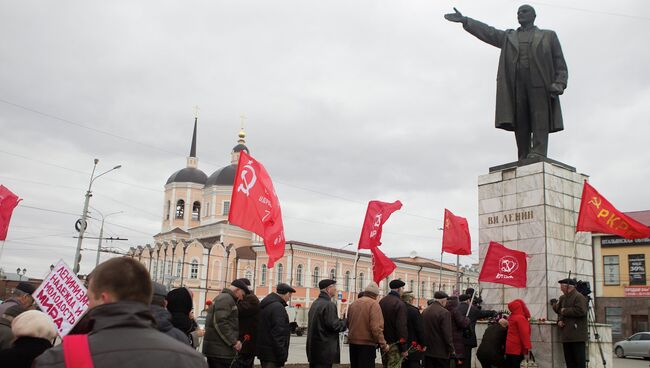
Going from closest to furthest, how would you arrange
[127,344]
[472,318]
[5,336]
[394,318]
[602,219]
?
[127,344], [5,336], [394,318], [602,219], [472,318]

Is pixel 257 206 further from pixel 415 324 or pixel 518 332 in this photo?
pixel 518 332

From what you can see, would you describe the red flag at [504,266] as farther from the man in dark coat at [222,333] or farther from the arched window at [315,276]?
the arched window at [315,276]

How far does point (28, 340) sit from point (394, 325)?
6.33 meters

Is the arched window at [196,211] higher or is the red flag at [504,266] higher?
the arched window at [196,211]

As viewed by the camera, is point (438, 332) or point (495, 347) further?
point (438, 332)

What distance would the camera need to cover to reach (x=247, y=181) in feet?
33.6

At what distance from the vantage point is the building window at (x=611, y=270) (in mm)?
40844

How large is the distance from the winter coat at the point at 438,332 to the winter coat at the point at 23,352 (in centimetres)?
655

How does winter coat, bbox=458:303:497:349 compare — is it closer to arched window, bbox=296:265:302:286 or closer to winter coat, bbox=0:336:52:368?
winter coat, bbox=0:336:52:368

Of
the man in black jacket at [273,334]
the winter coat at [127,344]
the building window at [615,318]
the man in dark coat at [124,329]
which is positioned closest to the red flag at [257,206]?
the man in black jacket at [273,334]

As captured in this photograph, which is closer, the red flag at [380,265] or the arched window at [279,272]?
the red flag at [380,265]

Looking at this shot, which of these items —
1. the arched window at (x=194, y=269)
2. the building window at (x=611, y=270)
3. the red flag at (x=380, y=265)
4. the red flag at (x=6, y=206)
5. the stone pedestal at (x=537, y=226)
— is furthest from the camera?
the arched window at (x=194, y=269)

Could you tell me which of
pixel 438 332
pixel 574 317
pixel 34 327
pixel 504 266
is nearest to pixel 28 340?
pixel 34 327

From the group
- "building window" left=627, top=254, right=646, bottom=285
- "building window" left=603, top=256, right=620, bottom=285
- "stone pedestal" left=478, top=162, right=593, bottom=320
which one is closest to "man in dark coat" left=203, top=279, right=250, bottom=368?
"stone pedestal" left=478, top=162, right=593, bottom=320
